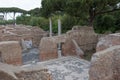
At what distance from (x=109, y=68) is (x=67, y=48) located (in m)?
9.53

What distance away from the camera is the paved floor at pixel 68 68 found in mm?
10758

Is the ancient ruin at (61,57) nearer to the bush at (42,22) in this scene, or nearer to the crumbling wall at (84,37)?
the crumbling wall at (84,37)

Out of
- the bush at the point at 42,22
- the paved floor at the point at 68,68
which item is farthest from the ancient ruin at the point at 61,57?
the bush at the point at 42,22

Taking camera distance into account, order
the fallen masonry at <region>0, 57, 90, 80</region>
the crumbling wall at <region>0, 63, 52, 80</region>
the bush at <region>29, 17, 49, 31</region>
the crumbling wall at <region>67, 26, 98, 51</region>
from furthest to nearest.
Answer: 1. the bush at <region>29, 17, 49, 31</region>
2. the crumbling wall at <region>67, 26, 98, 51</region>
3. the fallen masonry at <region>0, 57, 90, 80</region>
4. the crumbling wall at <region>0, 63, 52, 80</region>

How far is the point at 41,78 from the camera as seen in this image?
5.04 metres

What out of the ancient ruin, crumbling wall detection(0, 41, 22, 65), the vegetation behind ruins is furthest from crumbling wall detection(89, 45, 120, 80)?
the vegetation behind ruins

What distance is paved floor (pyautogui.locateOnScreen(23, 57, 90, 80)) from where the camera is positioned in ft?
35.3

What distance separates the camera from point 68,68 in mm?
12156

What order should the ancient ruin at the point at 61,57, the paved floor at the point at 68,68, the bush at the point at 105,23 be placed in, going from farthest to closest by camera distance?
the bush at the point at 105,23, the paved floor at the point at 68,68, the ancient ruin at the point at 61,57

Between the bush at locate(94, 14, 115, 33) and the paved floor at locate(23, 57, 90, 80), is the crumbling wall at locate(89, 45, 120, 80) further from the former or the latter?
the bush at locate(94, 14, 115, 33)

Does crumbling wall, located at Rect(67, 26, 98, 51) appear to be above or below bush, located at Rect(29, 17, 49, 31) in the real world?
below

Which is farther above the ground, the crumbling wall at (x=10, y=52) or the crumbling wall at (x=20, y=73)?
the crumbling wall at (x=20, y=73)

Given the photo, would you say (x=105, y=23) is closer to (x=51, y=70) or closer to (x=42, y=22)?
(x=51, y=70)

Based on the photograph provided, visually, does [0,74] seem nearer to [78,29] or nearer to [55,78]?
[55,78]
